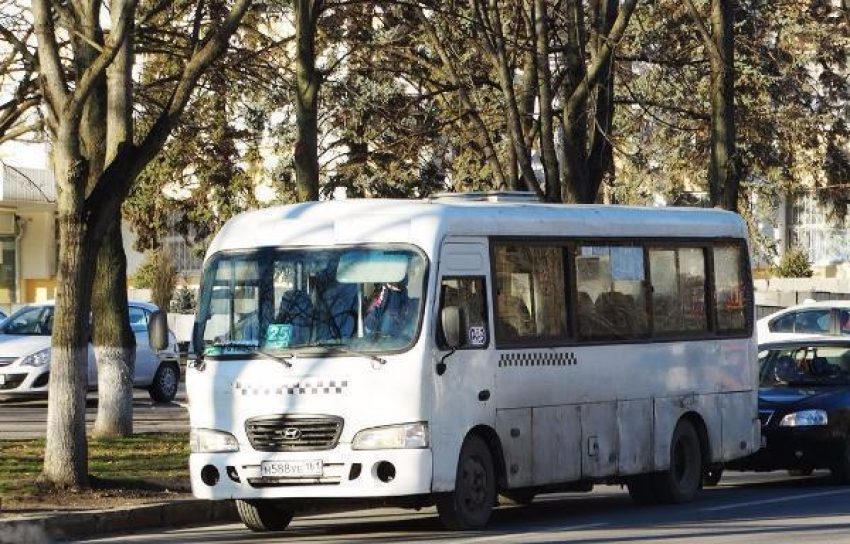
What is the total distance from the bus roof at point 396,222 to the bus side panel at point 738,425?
105 inches

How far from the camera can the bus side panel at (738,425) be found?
1859 cm

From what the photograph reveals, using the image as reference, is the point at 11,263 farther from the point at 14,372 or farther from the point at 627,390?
the point at 627,390

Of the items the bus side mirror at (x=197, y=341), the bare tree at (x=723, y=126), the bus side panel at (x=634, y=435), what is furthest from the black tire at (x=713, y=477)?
the bus side mirror at (x=197, y=341)

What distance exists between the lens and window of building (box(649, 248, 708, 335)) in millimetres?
17859

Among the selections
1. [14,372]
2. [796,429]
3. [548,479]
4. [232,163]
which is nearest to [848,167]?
[232,163]

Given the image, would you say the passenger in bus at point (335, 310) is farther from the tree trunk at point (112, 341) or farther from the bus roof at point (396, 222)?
the tree trunk at point (112, 341)

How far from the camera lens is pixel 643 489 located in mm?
17938

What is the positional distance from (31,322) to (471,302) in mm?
16254

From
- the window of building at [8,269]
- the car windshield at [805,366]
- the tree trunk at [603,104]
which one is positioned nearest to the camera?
the car windshield at [805,366]

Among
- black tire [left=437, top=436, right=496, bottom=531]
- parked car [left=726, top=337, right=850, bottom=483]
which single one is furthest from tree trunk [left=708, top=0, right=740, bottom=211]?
black tire [left=437, top=436, right=496, bottom=531]

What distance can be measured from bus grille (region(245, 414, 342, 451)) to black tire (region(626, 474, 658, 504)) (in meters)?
4.26

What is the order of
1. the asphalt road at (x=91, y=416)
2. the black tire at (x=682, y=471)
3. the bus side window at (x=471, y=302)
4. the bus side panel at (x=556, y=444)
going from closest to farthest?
the bus side window at (x=471, y=302)
the bus side panel at (x=556, y=444)
the black tire at (x=682, y=471)
the asphalt road at (x=91, y=416)

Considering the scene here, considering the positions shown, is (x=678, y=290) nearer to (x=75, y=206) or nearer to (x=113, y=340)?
(x=75, y=206)

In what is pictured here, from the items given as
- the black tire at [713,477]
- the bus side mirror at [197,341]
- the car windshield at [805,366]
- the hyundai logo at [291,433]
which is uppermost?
the bus side mirror at [197,341]
